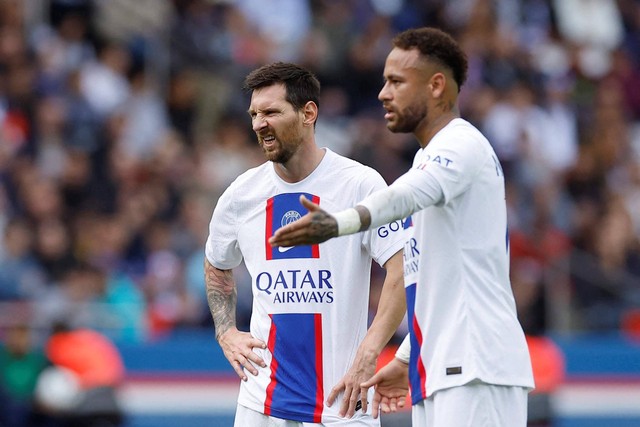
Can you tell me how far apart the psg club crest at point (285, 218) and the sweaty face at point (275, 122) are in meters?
0.22

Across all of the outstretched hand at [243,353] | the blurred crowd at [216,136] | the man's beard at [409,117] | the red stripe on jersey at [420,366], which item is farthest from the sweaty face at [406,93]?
the blurred crowd at [216,136]

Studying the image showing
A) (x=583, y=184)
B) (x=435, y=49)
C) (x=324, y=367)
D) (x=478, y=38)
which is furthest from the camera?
(x=478, y=38)

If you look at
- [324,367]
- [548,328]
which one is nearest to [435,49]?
[324,367]

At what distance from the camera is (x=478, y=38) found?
58.1 ft

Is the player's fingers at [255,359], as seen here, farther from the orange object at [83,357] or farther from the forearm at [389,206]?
the orange object at [83,357]

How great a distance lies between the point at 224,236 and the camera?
6.89 meters

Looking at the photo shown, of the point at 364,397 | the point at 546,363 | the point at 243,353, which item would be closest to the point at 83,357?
the point at 546,363

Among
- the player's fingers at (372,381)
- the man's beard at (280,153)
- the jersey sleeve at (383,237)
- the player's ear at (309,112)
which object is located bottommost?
the player's fingers at (372,381)

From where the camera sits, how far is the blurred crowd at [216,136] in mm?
A: 13742

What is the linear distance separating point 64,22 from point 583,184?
6502 millimetres

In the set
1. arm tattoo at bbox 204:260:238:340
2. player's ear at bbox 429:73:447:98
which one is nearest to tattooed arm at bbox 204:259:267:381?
arm tattoo at bbox 204:260:238:340

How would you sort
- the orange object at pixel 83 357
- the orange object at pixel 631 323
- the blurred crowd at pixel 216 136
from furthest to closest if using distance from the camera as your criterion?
1. the orange object at pixel 631 323
2. the blurred crowd at pixel 216 136
3. the orange object at pixel 83 357

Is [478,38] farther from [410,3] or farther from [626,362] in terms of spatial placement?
[626,362]

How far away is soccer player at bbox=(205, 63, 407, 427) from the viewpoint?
21.3 ft
